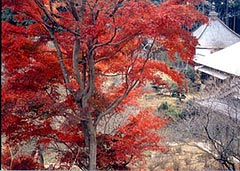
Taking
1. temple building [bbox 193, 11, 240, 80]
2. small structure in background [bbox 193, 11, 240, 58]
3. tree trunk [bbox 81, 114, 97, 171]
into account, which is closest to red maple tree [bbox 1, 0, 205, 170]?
tree trunk [bbox 81, 114, 97, 171]

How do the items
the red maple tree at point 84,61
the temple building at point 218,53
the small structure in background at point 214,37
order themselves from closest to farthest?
the red maple tree at point 84,61, the temple building at point 218,53, the small structure in background at point 214,37

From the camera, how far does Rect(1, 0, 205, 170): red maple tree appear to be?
5449mm

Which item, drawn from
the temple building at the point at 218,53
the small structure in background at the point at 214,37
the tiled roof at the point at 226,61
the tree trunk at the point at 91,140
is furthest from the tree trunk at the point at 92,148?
the small structure in background at the point at 214,37

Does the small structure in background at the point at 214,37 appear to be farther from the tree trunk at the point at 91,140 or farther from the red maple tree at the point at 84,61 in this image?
the tree trunk at the point at 91,140

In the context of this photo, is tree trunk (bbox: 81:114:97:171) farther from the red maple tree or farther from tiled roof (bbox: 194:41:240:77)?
tiled roof (bbox: 194:41:240:77)

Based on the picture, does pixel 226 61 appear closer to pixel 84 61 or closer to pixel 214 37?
pixel 214 37

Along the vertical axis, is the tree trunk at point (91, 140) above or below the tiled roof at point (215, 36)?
below

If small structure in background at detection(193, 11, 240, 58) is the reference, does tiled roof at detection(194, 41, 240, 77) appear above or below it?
below

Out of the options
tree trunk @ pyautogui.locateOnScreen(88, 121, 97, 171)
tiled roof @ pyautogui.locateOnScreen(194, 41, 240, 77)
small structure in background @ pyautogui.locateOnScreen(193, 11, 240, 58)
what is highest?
small structure in background @ pyautogui.locateOnScreen(193, 11, 240, 58)

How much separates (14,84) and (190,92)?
38.7 feet

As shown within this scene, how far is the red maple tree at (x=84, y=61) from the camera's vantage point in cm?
545

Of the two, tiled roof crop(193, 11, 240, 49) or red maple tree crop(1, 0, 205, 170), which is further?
tiled roof crop(193, 11, 240, 49)

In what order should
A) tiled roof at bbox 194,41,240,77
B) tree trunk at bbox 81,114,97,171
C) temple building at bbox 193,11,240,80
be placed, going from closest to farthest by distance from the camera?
1. tree trunk at bbox 81,114,97,171
2. tiled roof at bbox 194,41,240,77
3. temple building at bbox 193,11,240,80

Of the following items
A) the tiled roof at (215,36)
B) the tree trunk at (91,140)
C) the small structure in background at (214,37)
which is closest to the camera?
the tree trunk at (91,140)
